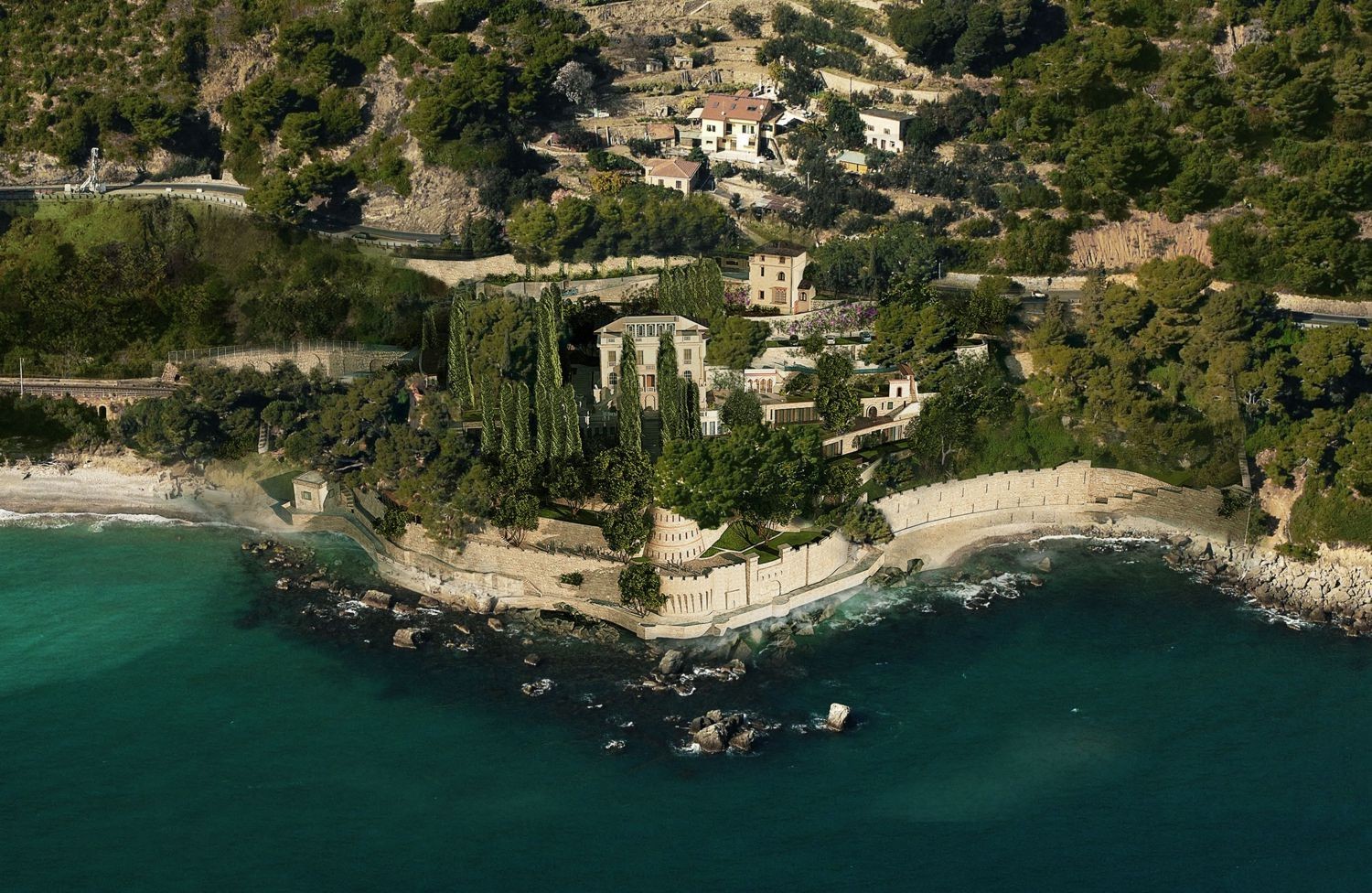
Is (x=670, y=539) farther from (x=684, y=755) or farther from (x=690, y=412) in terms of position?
(x=684, y=755)

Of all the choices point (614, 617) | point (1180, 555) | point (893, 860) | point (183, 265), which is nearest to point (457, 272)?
point (183, 265)

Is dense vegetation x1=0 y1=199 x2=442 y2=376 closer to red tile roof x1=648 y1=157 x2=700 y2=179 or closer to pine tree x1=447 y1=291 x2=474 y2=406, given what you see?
pine tree x1=447 y1=291 x2=474 y2=406

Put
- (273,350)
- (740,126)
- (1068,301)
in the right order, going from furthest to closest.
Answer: (740,126) < (1068,301) < (273,350)

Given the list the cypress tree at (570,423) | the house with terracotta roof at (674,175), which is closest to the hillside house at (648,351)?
the cypress tree at (570,423)

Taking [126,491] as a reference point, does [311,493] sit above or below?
above

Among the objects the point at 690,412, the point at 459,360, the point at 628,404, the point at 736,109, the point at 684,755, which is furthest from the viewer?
the point at 736,109

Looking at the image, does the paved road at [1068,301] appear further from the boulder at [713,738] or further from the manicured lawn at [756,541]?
the boulder at [713,738]

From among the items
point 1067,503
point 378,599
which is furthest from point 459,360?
point 1067,503
